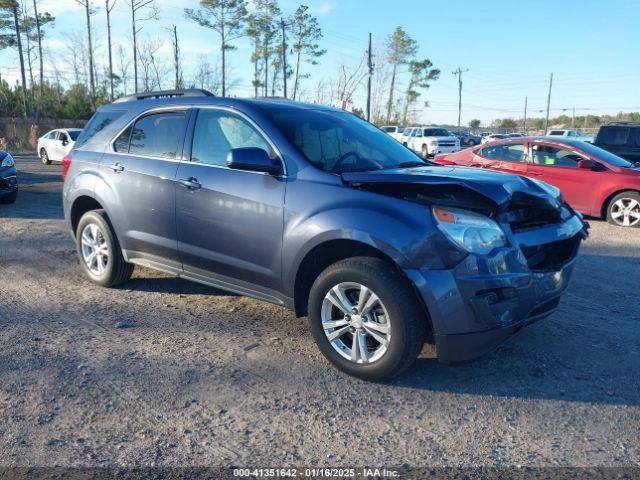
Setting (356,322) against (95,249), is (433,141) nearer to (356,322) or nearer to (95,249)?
(95,249)

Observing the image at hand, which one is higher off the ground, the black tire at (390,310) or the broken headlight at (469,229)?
the broken headlight at (469,229)

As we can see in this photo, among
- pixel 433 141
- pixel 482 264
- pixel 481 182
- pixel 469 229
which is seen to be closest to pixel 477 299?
pixel 482 264

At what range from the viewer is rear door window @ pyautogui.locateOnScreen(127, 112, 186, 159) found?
184 inches

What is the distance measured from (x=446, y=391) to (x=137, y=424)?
72.6 inches

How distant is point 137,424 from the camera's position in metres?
2.99

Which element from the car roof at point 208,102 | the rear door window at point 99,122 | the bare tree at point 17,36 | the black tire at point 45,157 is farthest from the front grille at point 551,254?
the bare tree at point 17,36

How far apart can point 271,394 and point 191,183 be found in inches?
73.0

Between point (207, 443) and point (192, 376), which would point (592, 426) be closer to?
point (207, 443)

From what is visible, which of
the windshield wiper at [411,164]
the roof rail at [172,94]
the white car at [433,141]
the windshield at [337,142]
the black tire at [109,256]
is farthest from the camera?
the white car at [433,141]

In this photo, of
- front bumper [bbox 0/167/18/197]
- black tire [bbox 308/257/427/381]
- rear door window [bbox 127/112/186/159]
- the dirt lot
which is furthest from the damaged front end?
front bumper [bbox 0/167/18/197]

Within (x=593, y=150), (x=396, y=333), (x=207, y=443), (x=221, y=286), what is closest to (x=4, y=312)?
(x=221, y=286)

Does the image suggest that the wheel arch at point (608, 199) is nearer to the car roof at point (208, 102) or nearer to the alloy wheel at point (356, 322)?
the car roof at point (208, 102)

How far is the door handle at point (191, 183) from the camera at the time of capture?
4293 millimetres

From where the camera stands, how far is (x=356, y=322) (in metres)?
3.48
